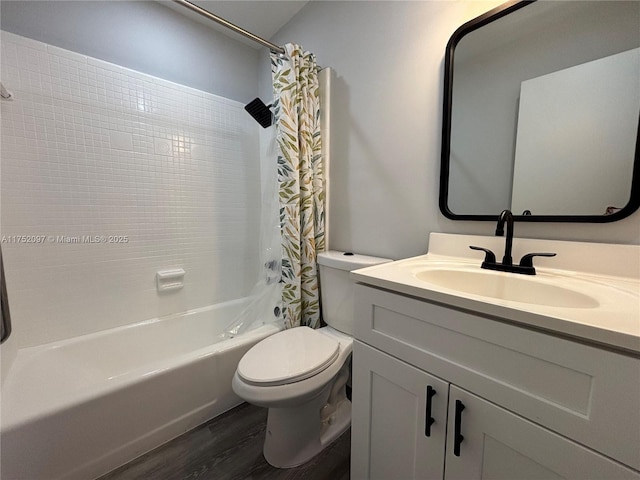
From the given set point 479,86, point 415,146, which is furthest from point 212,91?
point 479,86

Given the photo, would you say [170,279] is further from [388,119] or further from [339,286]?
[388,119]

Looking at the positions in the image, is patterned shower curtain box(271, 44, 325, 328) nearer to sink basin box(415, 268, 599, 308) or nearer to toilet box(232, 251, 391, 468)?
toilet box(232, 251, 391, 468)

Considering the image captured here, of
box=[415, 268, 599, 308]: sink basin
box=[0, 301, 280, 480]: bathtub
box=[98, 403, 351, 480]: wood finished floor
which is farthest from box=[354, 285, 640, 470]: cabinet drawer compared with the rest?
box=[0, 301, 280, 480]: bathtub

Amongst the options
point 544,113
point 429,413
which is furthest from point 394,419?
point 544,113

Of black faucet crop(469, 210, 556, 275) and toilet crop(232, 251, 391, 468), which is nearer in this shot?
black faucet crop(469, 210, 556, 275)

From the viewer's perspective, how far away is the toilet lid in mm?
996

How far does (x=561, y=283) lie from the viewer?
0.73 m

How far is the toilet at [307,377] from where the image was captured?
99 cm

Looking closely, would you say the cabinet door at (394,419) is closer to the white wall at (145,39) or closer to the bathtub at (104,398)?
the bathtub at (104,398)

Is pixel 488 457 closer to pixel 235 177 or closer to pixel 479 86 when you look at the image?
pixel 479 86

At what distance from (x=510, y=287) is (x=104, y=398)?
1.54 metres

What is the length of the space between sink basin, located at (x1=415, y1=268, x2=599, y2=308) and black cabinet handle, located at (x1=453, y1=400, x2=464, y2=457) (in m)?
0.35

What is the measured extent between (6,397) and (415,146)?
1.93 metres

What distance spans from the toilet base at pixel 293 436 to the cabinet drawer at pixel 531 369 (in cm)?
65
